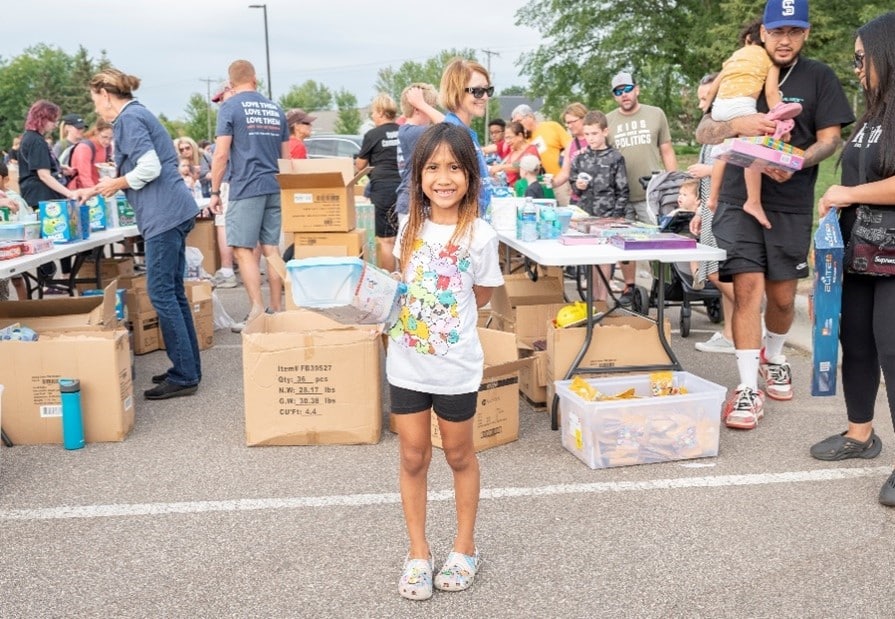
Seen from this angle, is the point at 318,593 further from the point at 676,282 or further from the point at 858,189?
the point at 676,282

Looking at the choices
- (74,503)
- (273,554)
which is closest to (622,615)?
(273,554)

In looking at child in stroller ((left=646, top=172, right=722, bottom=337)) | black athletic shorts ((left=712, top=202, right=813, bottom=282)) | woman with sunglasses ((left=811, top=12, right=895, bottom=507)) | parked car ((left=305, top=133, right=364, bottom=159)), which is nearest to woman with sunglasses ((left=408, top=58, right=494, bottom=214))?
black athletic shorts ((left=712, top=202, right=813, bottom=282))

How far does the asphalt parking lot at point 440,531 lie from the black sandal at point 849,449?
1.7 inches

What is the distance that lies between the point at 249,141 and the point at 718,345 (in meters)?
3.67

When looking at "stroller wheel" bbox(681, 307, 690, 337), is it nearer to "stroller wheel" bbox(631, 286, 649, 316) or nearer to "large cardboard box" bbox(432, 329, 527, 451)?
"stroller wheel" bbox(631, 286, 649, 316)

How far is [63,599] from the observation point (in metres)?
2.96

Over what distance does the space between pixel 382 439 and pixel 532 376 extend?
1.01m

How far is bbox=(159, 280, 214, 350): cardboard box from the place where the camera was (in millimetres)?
6762

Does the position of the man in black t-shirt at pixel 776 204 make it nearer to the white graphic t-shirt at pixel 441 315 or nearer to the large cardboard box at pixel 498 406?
the large cardboard box at pixel 498 406

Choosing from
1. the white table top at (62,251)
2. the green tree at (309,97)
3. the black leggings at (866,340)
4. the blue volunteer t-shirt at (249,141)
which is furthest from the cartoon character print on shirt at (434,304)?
the green tree at (309,97)

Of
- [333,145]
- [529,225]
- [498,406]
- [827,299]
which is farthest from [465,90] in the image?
[333,145]

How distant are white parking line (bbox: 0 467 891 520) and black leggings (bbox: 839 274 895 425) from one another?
330 millimetres

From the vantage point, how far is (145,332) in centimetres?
662

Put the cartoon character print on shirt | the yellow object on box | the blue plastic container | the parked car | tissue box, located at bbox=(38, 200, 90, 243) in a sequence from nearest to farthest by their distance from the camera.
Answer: the blue plastic container → the cartoon character print on shirt → the yellow object on box → tissue box, located at bbox=(38, 200, 90, 243) → the parked car
